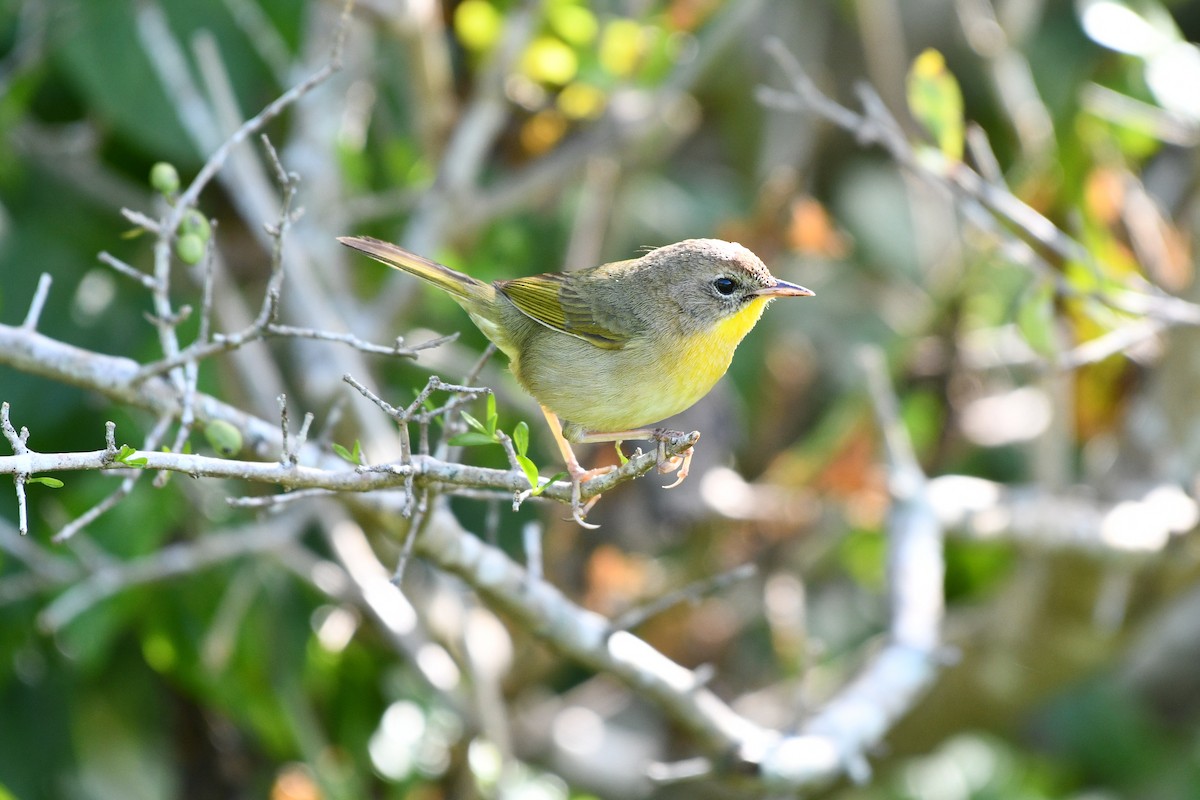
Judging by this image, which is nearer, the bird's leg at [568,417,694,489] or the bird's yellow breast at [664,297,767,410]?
the bird's leg at [568,417,694,489]

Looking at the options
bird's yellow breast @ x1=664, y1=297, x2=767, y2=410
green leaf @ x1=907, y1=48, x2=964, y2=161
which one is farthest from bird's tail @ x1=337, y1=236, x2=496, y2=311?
green leaf @ x1=907, y1=48, x2=964, y2=161

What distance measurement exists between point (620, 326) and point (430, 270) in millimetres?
501

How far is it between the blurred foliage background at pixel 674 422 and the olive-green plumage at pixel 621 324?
93 centimetres

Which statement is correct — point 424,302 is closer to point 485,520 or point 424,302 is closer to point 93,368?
point 485,520

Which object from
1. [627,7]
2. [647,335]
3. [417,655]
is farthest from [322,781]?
[627,7]

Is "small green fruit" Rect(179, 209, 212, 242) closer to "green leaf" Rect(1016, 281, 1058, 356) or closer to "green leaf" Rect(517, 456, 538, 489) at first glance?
"green leaf" Rect(517, 456, 538, 489)

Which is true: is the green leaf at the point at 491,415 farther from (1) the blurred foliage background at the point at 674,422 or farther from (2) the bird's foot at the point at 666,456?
(1) the blurred foliage background at the point at 674,422

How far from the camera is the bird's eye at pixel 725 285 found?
334 centimetres

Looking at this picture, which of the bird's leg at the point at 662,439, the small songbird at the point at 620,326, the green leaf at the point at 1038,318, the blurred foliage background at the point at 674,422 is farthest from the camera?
the blurred foliage background at the point at 674,422

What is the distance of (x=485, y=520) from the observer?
16.3 ft

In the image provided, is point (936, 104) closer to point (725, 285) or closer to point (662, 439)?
point (725, 285)

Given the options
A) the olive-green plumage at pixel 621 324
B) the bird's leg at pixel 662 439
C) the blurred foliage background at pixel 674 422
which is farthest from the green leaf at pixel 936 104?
the bird's leg at pixel 662 439

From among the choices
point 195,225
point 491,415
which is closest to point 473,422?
point 491,415

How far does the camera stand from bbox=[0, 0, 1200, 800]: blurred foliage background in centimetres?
445
